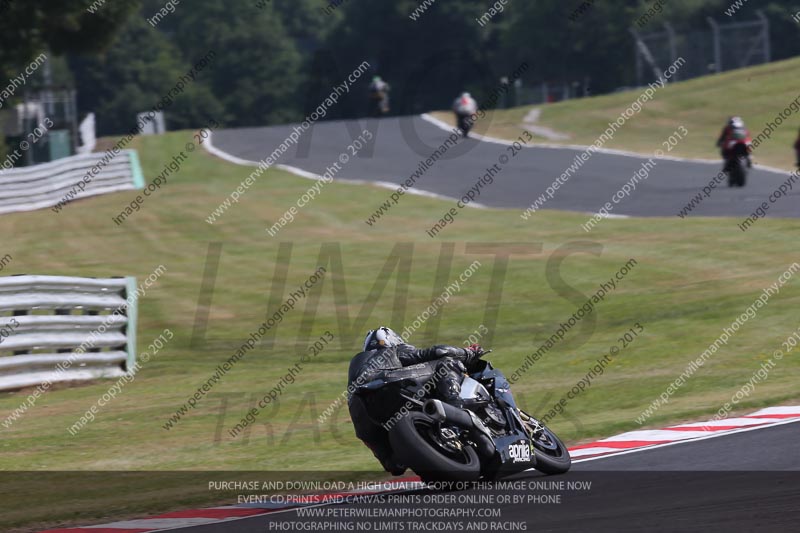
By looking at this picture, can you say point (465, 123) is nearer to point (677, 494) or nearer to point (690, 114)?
point (690, 114)

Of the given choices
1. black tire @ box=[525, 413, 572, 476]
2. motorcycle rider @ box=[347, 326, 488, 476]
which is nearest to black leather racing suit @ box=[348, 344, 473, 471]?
motorcycle rider @ box=[347, 326, 488, 476]

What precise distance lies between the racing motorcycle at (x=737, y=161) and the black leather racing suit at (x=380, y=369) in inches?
824

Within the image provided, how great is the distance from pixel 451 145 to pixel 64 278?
24779 millimetres

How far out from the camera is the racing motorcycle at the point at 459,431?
8.34 metres

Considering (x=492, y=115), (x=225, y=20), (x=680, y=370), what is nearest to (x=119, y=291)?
(x=680, y=370)

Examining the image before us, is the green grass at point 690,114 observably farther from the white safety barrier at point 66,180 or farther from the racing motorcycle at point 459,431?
the racing motorcycle at point 459,431

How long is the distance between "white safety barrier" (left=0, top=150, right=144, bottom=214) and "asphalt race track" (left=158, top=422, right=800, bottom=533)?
23.3 m

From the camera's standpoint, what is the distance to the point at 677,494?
8.05 m

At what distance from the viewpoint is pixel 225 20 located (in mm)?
110500

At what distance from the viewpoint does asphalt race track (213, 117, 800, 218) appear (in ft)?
90.5

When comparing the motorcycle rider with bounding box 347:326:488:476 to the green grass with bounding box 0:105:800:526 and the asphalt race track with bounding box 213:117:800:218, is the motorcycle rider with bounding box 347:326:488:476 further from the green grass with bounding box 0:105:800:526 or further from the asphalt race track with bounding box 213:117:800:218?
the asphalt race track with bounding box 213:117:800:218

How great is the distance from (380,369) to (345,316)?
359 inches

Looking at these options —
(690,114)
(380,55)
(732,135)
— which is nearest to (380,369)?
(732,135)

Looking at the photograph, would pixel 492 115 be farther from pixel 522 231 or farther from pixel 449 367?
pixel 449 367
